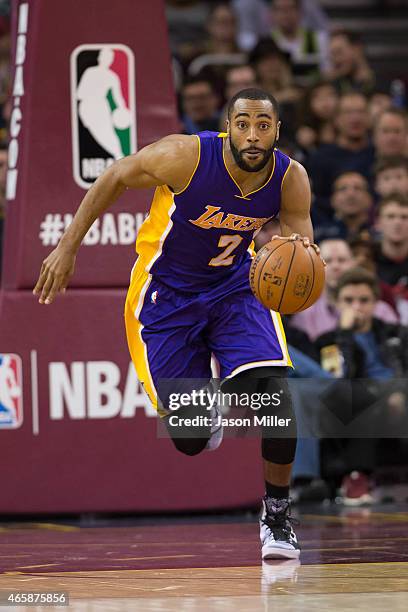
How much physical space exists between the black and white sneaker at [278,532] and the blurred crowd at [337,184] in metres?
2.67

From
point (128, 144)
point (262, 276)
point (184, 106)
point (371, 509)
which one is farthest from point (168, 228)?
point (184, 106)

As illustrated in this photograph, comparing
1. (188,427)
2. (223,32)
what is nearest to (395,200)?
(188,427)

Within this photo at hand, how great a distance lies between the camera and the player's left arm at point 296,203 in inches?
234

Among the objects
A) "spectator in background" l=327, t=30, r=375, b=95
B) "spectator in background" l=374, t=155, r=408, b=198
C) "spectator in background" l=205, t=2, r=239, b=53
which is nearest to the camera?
"spectator in background" l=374, t=155, r=408, b=198

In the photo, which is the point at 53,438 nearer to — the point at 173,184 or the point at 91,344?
the point at 91,344

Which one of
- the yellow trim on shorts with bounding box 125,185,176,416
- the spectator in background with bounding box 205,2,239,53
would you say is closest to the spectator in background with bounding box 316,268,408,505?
the yellow trim on shorts with bounding box 125,185,176,416

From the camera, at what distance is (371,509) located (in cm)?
827

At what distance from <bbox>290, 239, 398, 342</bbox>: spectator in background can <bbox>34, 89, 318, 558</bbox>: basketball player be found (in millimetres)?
3101

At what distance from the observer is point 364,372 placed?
29.2 feet

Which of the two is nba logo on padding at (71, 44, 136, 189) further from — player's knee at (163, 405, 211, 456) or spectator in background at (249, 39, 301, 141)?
spectator in background at (249, 39, 301, 141)

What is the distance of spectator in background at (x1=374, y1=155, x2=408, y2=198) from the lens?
10593mm

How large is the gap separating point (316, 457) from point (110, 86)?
2813mm

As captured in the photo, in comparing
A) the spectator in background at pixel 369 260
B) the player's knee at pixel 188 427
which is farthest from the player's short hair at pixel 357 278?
the player's knee at pixel 188 427

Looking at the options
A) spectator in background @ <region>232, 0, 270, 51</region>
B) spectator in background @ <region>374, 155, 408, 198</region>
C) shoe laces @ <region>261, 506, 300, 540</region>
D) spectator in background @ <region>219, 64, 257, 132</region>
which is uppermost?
spectator in background @ <region>232, 0, 270, 51</region>
